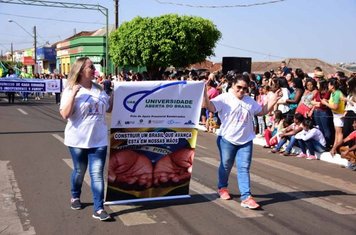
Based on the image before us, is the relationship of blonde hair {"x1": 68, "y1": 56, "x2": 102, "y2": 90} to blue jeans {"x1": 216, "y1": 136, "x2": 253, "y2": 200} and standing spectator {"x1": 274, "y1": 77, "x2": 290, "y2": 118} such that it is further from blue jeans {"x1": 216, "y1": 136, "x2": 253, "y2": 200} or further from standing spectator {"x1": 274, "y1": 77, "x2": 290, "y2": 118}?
standing spectator {"x1": 274, "y1": 77, "x2": 290, "y2": 118}

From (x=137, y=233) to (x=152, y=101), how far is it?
1693mm

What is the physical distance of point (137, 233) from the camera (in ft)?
16.5

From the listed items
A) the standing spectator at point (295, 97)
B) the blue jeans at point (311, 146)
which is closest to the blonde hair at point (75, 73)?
the blue jeans at point (311, 146)

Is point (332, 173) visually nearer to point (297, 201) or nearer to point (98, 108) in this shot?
point (297, 201)

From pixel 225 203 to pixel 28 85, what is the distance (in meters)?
20.1

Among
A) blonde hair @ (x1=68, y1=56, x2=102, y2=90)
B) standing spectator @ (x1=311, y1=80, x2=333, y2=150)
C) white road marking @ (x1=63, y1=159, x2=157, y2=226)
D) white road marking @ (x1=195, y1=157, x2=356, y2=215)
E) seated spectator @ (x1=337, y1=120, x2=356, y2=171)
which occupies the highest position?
blonde hair @ (x1=68, y1=56, x2=102, y2=90)

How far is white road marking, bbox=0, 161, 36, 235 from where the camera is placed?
5.09 m

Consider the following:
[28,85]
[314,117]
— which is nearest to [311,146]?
[314,117]

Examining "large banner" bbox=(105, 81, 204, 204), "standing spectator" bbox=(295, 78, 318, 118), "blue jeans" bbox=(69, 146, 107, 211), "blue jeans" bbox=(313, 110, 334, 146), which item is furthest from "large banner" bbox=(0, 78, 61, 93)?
"blue jeans" bbox=(69, 146, 107, 211)

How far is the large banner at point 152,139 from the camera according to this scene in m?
5.80

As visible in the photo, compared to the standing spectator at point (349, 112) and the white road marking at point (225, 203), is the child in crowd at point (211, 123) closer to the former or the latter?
the standing spectator at point (349, 112)

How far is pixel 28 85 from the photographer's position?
24344 mm

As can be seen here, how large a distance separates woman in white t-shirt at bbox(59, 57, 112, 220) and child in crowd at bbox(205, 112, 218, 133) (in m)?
9.78

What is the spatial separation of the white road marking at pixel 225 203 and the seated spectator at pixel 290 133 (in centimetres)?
417
